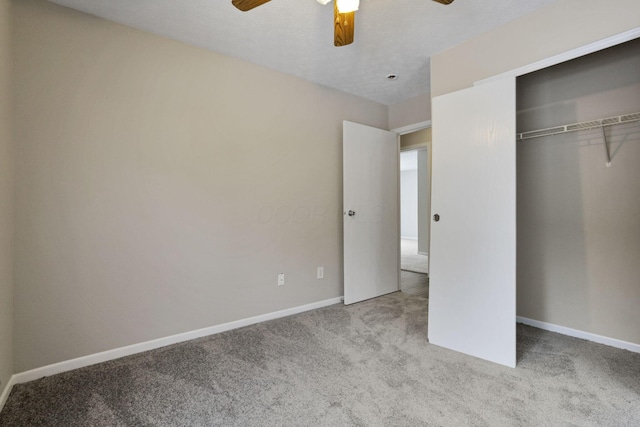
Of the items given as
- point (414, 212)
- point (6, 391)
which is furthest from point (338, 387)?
point (414, 212)

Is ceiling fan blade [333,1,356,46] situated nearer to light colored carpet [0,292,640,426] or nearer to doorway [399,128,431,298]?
light colored carpet [0,292,640,426]

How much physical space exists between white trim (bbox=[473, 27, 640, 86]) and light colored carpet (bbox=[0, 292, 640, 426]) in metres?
2.02

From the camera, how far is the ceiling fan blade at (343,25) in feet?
5.53

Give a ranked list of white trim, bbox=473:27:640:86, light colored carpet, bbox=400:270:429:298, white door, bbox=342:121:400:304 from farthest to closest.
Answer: light colored carpet, bbox=400:270:429:298 < white door, bbox=342:121:400:304 < white trim, bbox=473:27:640:86

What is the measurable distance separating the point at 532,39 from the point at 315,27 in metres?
1.52

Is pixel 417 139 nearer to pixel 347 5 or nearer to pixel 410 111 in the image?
pixel 410 111

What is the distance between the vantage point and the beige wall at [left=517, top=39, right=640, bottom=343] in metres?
2.26

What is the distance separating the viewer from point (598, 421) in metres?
1.51

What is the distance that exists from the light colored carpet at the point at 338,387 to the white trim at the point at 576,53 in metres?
2.02

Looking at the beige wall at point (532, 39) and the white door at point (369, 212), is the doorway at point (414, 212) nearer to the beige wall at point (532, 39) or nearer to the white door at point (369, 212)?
the white door at point (369, 212)

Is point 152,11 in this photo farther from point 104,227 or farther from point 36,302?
point 36,302

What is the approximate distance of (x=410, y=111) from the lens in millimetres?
3721

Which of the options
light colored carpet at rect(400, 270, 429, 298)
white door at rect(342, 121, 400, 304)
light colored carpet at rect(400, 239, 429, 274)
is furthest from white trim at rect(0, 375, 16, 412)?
light colored carpet at rect(400, 239, 429, 274)

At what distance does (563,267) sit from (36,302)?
12.9 ft
